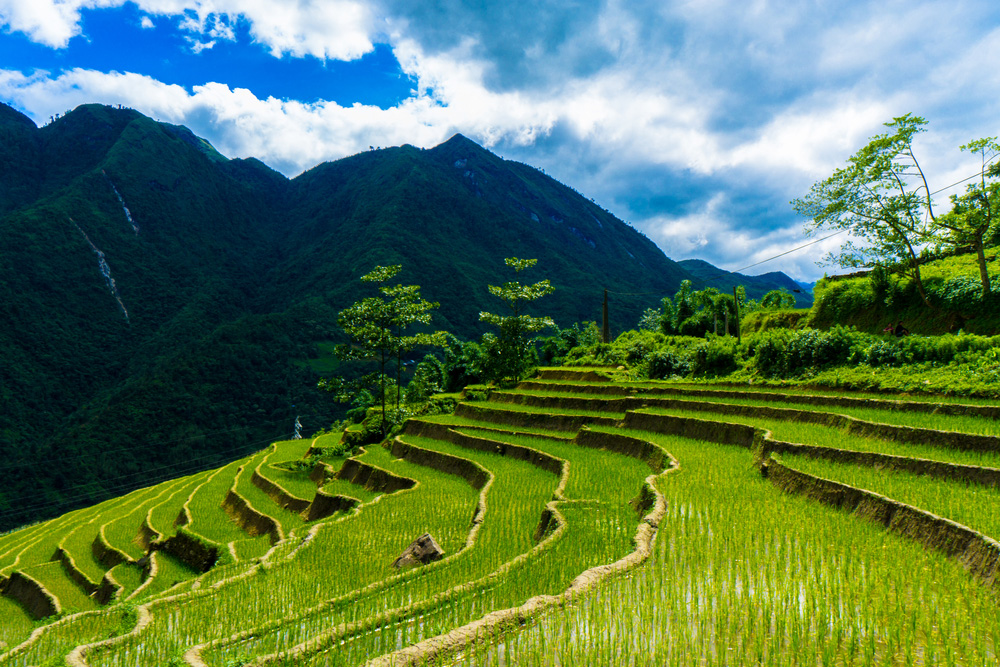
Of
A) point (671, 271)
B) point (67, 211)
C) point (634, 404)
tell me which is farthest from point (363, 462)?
point (671, 271)

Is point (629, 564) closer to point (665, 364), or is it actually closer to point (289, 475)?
point (665, 364)

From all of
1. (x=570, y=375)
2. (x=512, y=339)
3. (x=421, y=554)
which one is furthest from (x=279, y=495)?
(x=512, y=339)

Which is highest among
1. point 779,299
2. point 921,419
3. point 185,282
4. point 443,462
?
point 185,282

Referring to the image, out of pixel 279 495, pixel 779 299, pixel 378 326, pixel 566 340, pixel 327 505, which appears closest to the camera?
pixel 327 505

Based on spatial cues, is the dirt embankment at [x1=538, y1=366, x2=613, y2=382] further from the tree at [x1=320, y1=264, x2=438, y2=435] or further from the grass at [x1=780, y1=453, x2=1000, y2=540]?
the grass at [x1=780, y1=453, x2=1000, y2=540]

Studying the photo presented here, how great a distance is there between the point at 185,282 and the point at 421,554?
14705cm

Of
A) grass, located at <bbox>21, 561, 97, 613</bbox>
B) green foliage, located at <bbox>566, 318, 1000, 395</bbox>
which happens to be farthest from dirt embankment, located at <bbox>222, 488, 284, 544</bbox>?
green foliage, located at <bbox>566, 318, 1000, 395</bbox>

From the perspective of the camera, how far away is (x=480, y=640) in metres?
4.39

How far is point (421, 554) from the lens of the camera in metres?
9.00

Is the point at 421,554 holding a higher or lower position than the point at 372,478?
higher

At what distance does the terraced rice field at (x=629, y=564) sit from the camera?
4.30 meters

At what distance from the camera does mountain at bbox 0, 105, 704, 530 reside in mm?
68125

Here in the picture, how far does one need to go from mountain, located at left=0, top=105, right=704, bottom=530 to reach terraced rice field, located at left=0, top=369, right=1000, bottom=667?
168 ft

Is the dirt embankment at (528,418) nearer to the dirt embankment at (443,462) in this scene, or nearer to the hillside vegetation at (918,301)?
the dirt embankment at (443,462)
